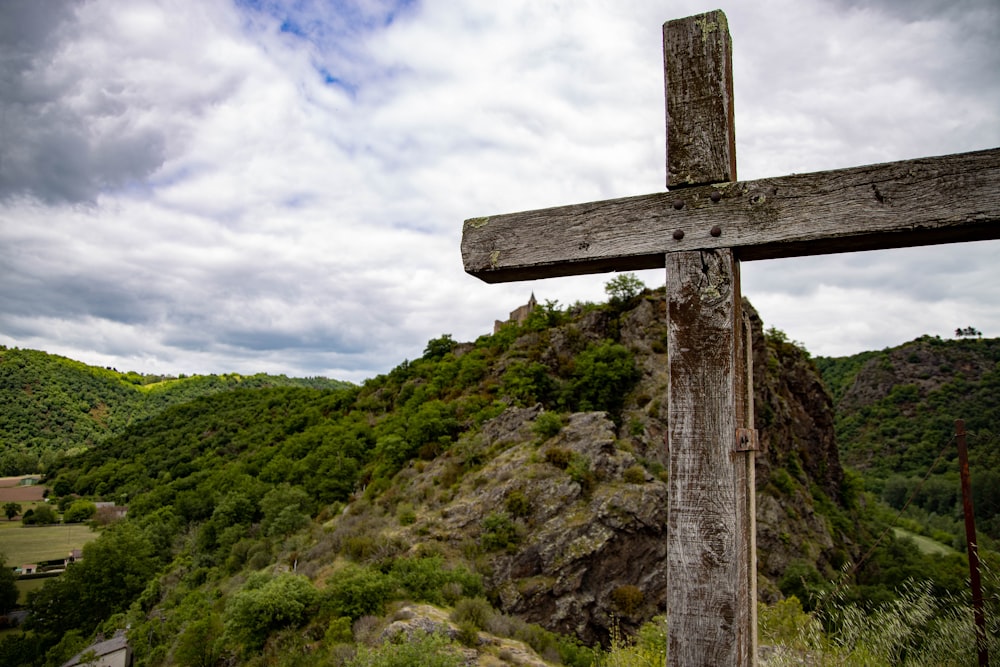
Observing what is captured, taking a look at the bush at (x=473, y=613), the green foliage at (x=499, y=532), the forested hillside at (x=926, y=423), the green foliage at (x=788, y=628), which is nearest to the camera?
the green foliage at (x=788, y=628)

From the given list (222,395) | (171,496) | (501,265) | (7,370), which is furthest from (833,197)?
(7,370)

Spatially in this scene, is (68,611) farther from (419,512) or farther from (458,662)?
(458,662)

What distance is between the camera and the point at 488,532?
52.4 feet

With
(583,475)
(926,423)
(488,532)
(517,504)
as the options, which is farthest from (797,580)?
(926,423)

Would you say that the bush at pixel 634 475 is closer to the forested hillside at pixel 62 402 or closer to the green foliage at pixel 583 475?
the green foliage at pixel 583 475

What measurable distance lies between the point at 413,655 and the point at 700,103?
28.0 ft

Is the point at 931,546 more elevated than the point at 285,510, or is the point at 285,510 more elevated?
the point at 285,510

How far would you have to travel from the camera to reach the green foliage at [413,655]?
8055 mm

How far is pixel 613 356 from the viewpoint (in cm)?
2680

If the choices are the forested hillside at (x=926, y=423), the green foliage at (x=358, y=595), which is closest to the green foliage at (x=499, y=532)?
the green foliage at (x=358, y=595)

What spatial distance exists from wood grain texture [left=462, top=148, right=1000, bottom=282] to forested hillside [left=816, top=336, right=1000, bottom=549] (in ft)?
139

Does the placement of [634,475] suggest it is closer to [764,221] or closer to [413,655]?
[413,655]

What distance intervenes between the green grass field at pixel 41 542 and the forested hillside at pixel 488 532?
19.8 ft

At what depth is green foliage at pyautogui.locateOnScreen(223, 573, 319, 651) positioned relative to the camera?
41.3ft
